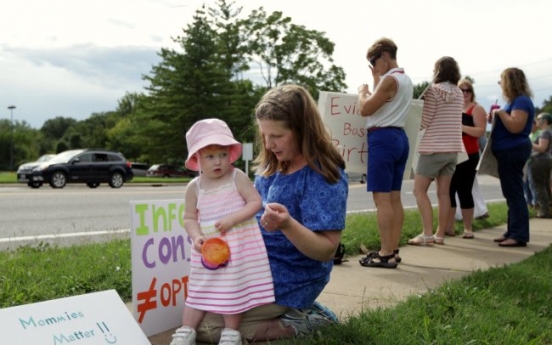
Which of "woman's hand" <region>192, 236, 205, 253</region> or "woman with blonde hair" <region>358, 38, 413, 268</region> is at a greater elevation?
"woman with blonde hair" <region>358, 38, 413, 268</region>

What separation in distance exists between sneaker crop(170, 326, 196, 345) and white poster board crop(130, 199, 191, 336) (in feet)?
1.20

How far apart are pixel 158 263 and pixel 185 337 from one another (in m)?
0.59

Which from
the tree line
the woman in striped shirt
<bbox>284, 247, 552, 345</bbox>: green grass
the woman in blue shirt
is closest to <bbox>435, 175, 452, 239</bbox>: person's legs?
the woman in striped shirt

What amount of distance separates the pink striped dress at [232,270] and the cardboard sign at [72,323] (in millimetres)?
386

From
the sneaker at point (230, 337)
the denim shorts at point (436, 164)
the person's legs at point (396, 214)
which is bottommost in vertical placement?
the sneaker at point (230, 337)

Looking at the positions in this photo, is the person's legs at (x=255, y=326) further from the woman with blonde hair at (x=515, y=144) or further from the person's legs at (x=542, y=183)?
Answer: the person's legs at (x=542, y=183)

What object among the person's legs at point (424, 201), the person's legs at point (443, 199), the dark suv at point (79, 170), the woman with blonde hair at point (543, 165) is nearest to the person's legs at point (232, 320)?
the person's legs at point (424, 201)

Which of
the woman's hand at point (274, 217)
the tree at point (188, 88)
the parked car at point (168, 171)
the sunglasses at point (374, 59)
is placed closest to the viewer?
the woman's hand at point (274, 217)

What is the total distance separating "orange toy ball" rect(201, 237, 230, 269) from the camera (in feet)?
9.41

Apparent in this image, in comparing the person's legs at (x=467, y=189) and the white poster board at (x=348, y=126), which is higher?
the white poster board at (x=348, y=126)

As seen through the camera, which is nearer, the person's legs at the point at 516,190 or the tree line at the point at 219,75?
the person's legs at the point at 516,190

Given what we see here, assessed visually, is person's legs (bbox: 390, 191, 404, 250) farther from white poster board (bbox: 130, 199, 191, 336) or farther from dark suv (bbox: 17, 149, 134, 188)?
dark suv (bbox: 17, 149, 134, 188)

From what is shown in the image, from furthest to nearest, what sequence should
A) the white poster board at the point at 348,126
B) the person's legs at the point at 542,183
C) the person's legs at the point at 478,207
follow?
the person's legs at the point at 542,183 < the person's legs at the point at 478,207 < the white poster board at the point at 348,126

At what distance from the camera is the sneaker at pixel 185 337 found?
291cm
